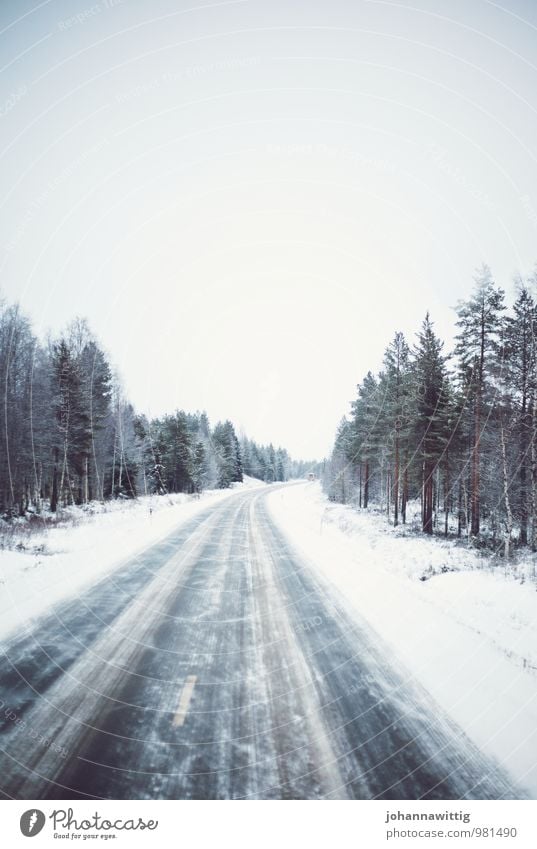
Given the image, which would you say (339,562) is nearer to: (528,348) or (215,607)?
(215,607)

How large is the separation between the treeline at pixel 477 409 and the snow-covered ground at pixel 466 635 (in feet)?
17.6

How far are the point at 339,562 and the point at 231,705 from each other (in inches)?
341

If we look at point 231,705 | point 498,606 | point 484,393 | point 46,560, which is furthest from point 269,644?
point 484,393

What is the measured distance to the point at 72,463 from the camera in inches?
1044

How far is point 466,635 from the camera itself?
238 inches

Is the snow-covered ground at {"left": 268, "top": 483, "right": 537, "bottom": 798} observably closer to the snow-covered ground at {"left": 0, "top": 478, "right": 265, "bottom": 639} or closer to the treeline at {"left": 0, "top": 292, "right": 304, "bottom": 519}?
the snow-covered ground at {"left": 0, "top": 478, "right": 265, "bottom": 639}

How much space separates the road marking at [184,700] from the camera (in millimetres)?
3730

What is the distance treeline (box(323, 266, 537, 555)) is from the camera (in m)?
15.1
